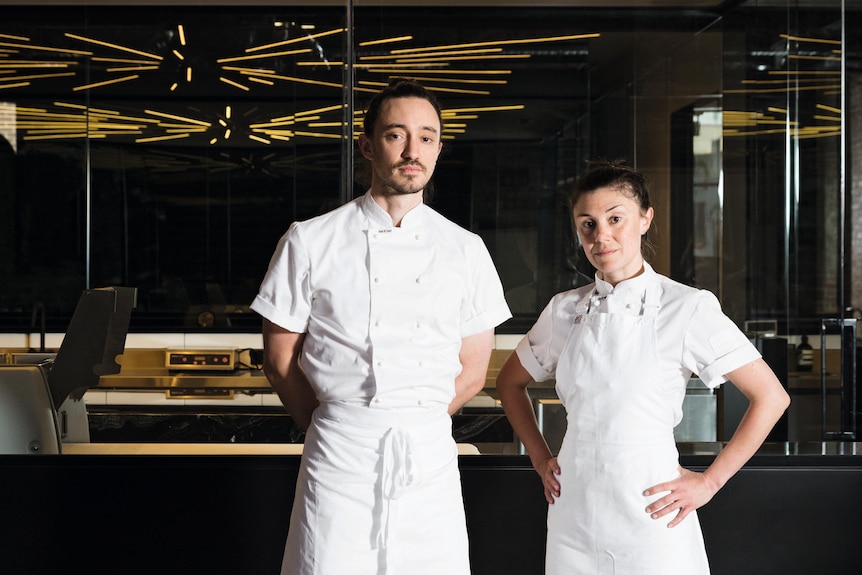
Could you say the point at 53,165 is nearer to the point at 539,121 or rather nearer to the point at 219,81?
the point at 219,81

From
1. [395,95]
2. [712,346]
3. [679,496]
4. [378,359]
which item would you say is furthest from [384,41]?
[679,496]

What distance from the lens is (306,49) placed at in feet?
10.2

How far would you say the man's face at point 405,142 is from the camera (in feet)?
5.02

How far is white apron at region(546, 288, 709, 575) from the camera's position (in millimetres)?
1498

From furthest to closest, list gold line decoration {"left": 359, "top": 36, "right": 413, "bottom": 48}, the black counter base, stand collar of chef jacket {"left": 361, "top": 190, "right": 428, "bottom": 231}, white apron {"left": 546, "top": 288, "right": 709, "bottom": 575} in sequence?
gold line decoration {"left": 359, "top": 36, "right": 413, "bottom": 48} → the black counter base → stand collar of chef jacket {"left": 361, "top": 190, "right": 428, "bottom": 231} → white apron {"left": 546, "top": 288, "right": 709, "bottom": 575}

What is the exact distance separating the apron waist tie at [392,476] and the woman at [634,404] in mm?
284

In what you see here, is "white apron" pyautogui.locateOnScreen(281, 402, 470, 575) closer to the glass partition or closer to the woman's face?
the woman's face

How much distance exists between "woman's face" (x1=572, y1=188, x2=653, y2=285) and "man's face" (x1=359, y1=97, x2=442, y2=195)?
0.29 meters

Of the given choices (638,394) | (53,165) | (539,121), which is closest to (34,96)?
(53,165)

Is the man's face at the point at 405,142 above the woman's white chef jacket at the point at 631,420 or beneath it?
above

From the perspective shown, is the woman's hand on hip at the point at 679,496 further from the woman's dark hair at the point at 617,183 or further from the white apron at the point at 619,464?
the woman's dark hair at the point at 617,183

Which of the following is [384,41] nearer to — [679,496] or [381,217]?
[381,217]

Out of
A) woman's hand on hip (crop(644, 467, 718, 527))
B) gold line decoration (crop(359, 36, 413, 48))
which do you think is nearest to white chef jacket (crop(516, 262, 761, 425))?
woman's hand on hip (crop(644, 467, 718, 527))

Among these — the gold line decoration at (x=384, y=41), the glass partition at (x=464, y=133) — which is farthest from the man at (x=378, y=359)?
the gold line decoration at (x=384, y=41)
